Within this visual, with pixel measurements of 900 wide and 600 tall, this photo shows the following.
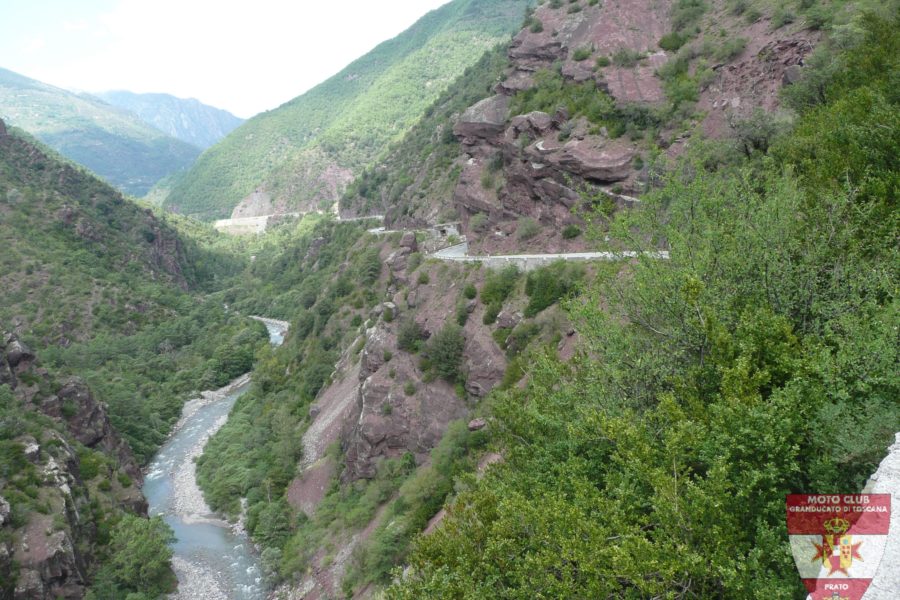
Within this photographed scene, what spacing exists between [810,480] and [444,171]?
178 ft

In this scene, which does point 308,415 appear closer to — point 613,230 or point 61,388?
point 61,388

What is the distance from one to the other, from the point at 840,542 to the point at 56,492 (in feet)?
139

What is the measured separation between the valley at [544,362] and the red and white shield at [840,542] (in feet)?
0.66

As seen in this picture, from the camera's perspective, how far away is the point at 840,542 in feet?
24.1

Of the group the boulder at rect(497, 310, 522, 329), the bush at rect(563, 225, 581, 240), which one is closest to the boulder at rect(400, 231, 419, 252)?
the bush at rect(563, 225, 581, 240)

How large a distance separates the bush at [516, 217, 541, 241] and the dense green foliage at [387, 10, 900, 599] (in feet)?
56.8

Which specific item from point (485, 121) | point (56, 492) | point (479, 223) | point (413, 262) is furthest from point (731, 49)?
point (56, 492)

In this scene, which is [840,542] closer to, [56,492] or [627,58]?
[627,58]

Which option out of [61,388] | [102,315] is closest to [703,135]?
[61,388]

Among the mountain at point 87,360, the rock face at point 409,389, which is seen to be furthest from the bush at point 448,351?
the mountain at point 87,360

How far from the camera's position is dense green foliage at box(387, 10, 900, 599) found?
29.1 feet

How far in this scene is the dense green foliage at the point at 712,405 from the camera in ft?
29.1

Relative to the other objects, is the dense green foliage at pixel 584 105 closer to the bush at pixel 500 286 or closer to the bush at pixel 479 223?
the bush at pixel 479 223

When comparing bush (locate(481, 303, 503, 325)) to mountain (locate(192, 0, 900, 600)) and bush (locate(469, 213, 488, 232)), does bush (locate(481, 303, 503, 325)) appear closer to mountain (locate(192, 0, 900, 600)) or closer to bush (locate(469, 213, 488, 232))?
mountain (locate(192, 0, 900, 600))
